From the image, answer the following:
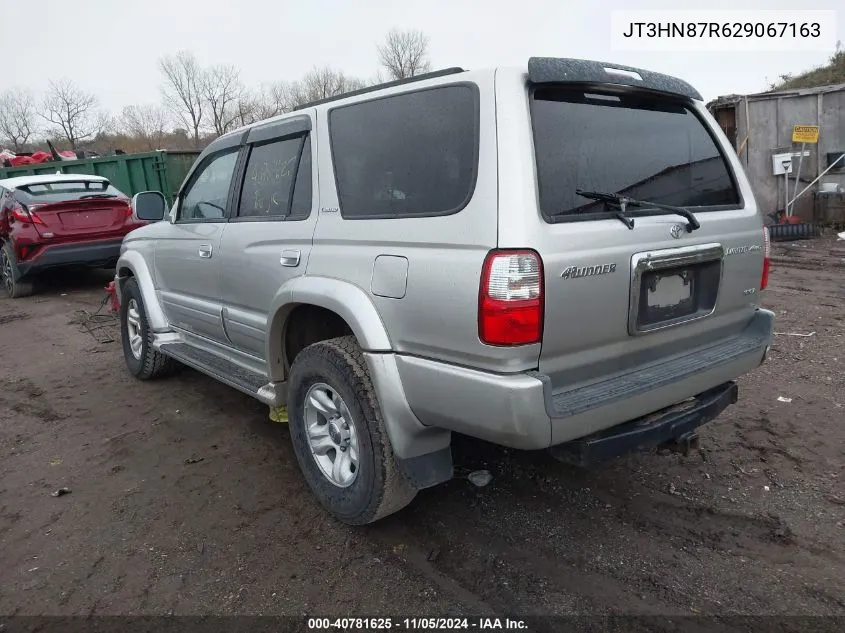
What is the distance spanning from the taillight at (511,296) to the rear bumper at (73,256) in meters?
7.83

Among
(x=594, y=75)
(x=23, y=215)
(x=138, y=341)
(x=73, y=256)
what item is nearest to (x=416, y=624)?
(x=594, y=75)

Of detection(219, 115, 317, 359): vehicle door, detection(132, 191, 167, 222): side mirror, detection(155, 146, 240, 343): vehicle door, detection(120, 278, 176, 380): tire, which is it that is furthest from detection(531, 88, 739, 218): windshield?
detection(120, 278, 176, 380): tire

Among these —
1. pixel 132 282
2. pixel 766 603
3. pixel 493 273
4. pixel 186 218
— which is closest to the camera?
pixel 493 273

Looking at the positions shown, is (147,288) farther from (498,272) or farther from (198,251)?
(498,272)

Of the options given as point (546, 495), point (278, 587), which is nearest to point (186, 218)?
point (278, 587)

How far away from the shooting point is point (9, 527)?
3016 millimetres

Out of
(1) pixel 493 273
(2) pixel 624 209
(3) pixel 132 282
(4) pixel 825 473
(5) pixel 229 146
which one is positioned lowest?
(4) pixel 825 473

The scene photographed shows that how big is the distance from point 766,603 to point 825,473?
1244mm

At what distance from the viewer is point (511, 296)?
2.08 meters

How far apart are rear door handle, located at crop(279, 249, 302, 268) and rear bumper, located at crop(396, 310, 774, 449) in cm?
84

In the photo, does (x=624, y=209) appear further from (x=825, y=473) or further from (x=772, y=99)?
(x=772, y=99)

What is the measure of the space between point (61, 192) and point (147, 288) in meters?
5.47

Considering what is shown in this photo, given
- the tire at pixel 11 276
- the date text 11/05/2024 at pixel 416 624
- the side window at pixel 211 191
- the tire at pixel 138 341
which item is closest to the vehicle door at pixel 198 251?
the side window at pixel 211 191

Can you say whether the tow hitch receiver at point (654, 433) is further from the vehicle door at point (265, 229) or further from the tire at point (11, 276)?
the tire at point (11, 276)
